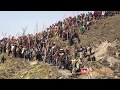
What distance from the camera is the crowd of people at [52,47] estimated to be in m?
21.2

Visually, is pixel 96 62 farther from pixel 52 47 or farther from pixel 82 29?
pixel 82 29

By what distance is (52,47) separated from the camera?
22.2 m

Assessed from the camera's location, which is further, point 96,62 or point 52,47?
point 96,62

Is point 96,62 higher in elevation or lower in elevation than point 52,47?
lower

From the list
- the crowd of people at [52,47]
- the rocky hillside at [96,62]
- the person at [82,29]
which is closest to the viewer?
the rocky hillside at [96,62]

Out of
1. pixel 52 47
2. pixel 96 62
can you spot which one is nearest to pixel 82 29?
pixel 96 62

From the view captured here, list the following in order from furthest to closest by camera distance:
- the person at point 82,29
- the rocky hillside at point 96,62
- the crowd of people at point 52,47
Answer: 1. the person at point 82,29
2. the crowd of people at point 52,47
3. the rocky hillside at point 96,62

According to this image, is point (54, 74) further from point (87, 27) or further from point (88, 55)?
point (87, 27)

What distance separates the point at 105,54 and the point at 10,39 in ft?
20.3

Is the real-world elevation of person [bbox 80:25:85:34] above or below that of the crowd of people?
above

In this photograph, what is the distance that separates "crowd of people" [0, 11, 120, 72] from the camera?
21203 millimetres
